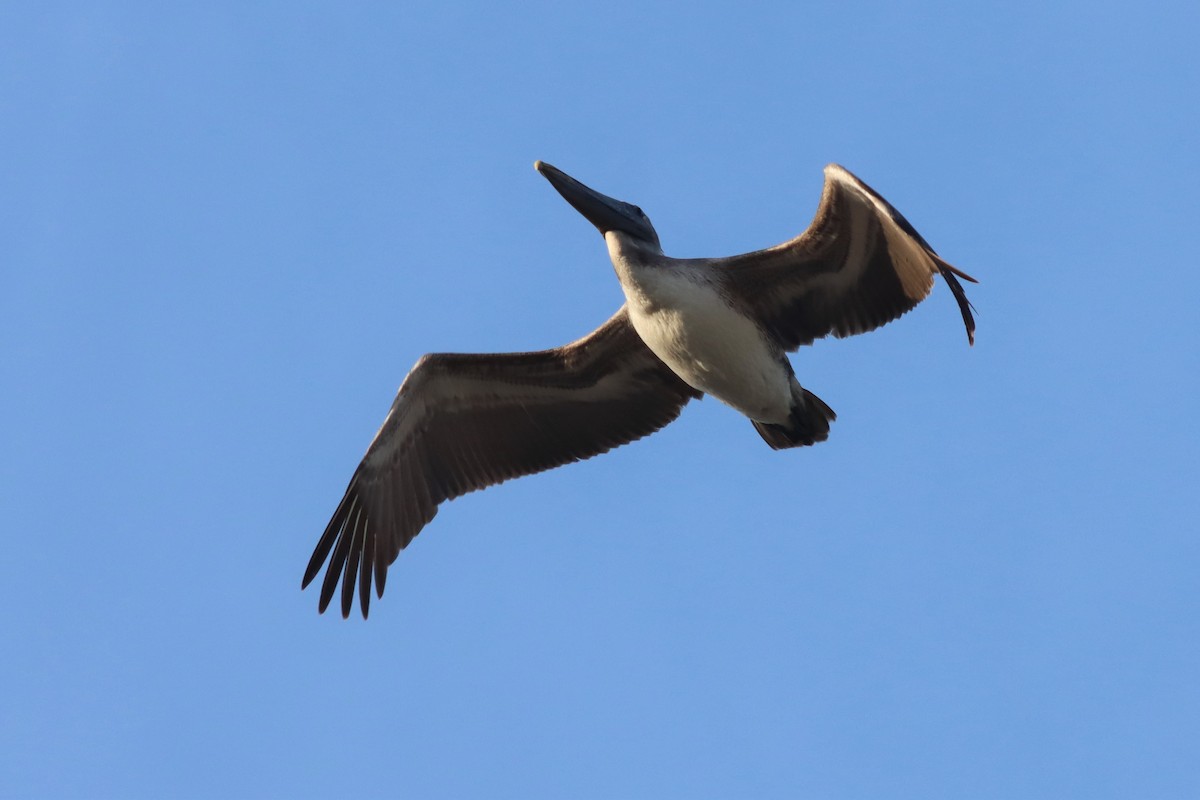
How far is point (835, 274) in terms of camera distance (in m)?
14.2

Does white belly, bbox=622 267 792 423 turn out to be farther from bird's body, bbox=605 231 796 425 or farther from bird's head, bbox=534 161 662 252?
bird's head, bbox=534 161 662 252

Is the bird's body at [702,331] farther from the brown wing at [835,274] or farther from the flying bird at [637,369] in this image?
the brown wing at [835,274]

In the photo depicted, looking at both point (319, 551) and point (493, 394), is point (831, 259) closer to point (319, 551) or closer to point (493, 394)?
point (493, 394)

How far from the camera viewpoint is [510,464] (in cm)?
1568

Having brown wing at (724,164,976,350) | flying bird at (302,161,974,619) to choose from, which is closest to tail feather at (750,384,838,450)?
flying bird at (302,161,974,619)

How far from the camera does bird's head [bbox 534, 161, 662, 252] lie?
569 inches

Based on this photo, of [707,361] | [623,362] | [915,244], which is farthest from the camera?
[623,362]

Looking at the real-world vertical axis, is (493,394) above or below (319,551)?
above

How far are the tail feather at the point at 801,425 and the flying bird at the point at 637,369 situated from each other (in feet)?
0.05

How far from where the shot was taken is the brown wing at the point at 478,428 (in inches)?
597

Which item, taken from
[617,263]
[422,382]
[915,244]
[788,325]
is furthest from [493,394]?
[915,244]

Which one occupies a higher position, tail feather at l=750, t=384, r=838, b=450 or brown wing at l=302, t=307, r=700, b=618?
brown wing at l=302, t=307, r=700, b=618

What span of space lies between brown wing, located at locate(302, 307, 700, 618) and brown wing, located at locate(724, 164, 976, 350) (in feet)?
4.48

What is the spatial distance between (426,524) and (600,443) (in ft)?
6.62
